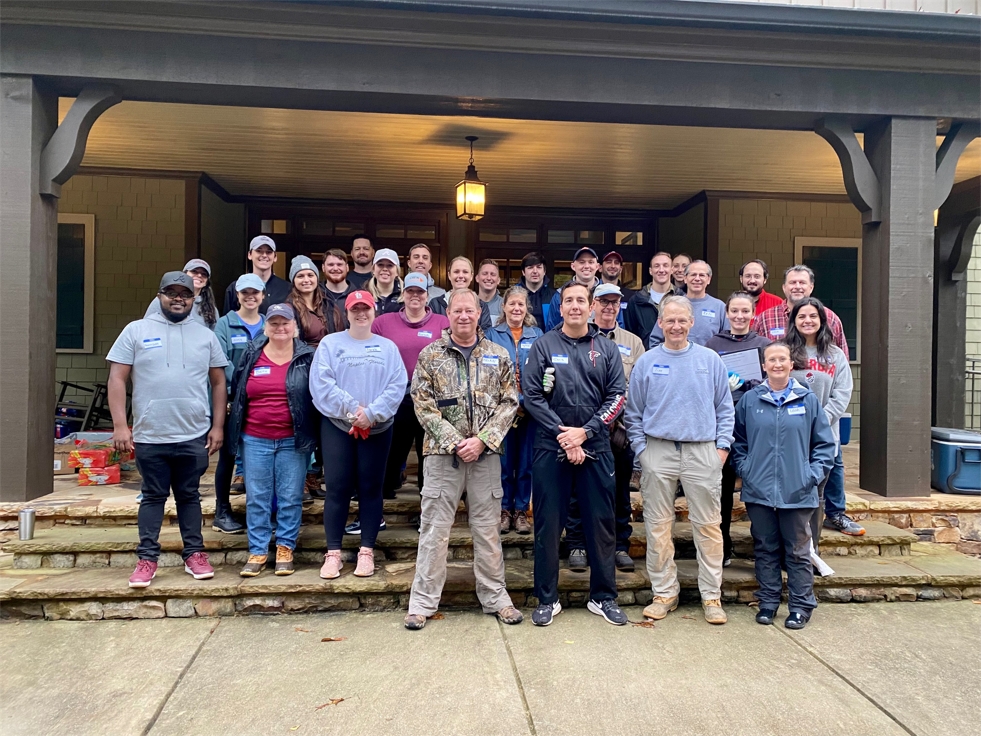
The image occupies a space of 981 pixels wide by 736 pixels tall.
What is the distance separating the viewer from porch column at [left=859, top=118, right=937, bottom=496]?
5.07 metres

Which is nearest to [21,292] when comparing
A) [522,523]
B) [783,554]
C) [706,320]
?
[522,523]

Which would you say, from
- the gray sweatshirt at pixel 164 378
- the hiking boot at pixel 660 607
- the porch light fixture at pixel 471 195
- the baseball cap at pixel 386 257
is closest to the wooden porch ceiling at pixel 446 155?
the porch light fixture at pixel 471 195

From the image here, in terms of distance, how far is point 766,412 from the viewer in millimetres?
3676

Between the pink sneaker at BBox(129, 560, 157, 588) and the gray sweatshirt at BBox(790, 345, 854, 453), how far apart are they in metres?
3.84

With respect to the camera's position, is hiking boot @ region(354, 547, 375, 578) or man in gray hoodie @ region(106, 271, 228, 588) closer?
man in gray hoodie @ region(106, 271, 228, 588)

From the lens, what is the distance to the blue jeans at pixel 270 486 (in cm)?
382

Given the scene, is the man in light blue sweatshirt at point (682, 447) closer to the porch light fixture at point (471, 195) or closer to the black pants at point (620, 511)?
the black pants at point (620, 511)

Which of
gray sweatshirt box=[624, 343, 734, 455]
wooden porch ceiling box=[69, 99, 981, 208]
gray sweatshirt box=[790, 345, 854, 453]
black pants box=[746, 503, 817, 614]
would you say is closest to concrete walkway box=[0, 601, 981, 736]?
black pants box=[746, 503, 817, 614]

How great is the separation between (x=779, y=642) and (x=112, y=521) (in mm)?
4034

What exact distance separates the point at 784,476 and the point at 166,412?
3294 millimetres

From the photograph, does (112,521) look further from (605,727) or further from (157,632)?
(605,727)

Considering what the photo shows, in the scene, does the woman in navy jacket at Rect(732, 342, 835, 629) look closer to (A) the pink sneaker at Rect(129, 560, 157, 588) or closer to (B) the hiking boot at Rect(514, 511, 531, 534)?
(B) the hiking boot at Rect(514, 511, 531, 534)

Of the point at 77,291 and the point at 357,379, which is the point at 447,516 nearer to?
the point at 357,379

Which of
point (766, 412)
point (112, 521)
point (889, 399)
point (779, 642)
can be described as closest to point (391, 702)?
point (779, 642)
